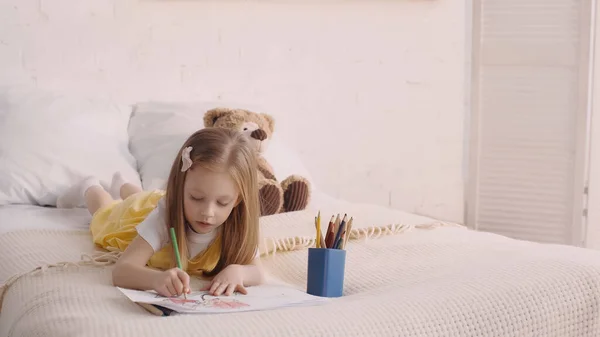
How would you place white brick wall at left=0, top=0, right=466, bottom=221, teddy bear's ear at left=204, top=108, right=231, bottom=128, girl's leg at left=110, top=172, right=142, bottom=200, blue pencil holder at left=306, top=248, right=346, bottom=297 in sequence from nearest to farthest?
blue pencil holder at left=306, top=248, right=346, bottom=297, girl's leg at left=110, top=172, right=142, bottom=200, teddy bear's ear at left=204, top=108, right=231, bottom=128, white brick wall at left=0, top=0, right=466, bottom=221

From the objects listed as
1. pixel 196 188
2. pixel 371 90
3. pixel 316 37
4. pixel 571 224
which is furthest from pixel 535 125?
pixel 196 188

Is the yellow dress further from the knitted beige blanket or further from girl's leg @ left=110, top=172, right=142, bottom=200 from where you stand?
→ girl's leg @ left=110, top=172, right=142, bottom=200

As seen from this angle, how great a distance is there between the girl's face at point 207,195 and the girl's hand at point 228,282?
0.34 feet

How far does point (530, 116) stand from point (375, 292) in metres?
1.99

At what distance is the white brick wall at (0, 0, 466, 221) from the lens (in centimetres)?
281

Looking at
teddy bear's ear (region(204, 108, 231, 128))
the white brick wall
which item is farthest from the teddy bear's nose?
the white brick wall

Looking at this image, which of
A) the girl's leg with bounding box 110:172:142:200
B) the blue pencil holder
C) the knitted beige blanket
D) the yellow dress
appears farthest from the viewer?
the girl's leg with bounding box 110:172:142:200

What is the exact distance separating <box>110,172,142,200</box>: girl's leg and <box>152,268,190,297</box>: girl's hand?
89 cm

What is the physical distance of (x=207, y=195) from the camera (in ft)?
5.35

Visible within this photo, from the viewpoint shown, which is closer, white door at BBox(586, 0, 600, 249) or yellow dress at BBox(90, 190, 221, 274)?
yellow dress at BBox(90, 190, 221, 274)

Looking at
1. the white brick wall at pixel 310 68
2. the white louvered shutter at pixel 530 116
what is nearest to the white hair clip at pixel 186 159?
the white brick wall at pixel 310 68

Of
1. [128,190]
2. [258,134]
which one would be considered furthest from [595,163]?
[128,190]

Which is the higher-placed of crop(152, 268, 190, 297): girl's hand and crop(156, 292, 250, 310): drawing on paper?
crop(152, 268, 190, 297): girl's hand

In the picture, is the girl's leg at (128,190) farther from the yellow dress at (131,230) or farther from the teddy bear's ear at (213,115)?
the teddy bear's ear at (213,115)
